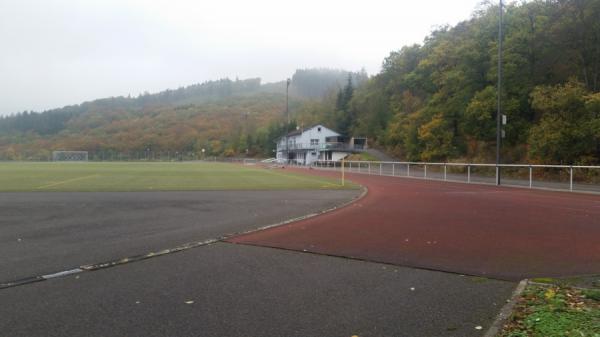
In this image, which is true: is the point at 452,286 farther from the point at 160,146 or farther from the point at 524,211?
the point at 160,146

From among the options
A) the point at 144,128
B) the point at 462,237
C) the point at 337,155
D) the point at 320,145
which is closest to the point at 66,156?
the point at 144,128

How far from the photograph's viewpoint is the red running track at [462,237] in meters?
6.15

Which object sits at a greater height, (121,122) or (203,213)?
(121,122)

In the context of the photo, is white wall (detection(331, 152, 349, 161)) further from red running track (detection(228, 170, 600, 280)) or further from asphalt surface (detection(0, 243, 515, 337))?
asphalt surface (detection(0, 243, 515, 337))

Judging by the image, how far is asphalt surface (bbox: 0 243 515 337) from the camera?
3885mm

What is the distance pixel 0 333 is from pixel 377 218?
8.25 meters

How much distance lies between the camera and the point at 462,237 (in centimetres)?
812

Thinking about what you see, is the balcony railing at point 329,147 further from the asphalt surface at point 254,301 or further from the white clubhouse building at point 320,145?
the asphalt surface at point 254,301

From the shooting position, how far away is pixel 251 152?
389 feet

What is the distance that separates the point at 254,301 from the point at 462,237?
16.5 ft

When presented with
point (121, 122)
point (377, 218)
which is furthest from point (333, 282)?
point (121, 122)

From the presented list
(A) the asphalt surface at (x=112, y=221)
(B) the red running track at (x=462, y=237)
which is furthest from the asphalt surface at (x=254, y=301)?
(A) the asphalt surface at (x=112, y=221)

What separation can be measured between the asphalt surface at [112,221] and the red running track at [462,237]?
1.43m

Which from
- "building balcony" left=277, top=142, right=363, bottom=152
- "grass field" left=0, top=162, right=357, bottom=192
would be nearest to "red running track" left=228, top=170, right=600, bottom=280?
"grass field" left=0, top=162, right=357, bottom=192
